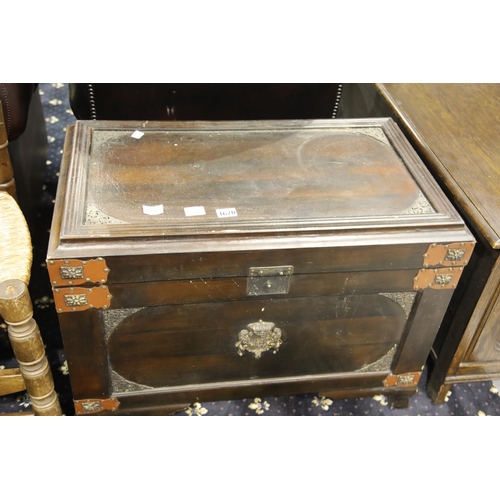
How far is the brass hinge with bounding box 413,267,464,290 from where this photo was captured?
53.4 inches

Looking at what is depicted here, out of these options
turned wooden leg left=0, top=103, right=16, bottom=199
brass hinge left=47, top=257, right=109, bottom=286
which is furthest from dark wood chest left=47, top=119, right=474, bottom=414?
turned wooden leg left=0, top=103, right=16, bottom=199

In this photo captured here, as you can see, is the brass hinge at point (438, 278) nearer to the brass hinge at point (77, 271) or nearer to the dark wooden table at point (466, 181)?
the dark wooden table at point (466, 181)

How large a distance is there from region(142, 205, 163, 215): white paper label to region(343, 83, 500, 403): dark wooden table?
2.35 feet

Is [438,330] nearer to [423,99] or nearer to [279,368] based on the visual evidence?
[279,368]

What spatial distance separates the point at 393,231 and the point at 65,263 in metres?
0.72

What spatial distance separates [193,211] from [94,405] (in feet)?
1.88

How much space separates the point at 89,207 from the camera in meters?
1.27

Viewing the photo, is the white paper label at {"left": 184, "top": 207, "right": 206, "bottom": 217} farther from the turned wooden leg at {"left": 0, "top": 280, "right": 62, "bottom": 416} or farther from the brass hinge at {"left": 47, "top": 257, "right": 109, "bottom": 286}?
the turned wooden leg at {"left": 0, "top": 280, "right": 62, "bottom": 416}

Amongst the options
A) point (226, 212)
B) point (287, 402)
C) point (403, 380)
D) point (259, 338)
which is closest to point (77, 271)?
point (226, 212)

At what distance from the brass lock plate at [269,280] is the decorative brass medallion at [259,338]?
4.3 inches

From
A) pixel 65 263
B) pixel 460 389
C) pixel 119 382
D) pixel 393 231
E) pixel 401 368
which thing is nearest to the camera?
pixel 65 263

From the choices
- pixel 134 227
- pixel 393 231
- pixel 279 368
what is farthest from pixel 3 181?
pixel 393 231

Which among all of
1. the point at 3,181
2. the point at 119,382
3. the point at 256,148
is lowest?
the point at 119,382

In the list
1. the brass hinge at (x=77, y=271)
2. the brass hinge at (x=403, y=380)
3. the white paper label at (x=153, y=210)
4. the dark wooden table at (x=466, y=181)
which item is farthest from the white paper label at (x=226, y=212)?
the brass hinge at (x=403, y=380)
